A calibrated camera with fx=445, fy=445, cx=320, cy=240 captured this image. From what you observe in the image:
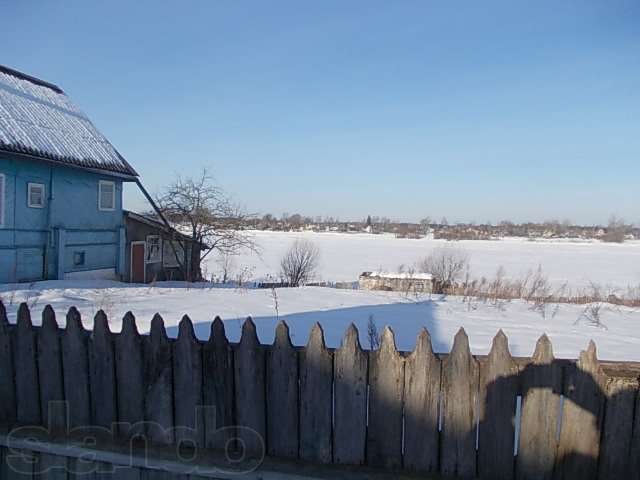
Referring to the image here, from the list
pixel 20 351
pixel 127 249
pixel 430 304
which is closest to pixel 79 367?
pixel 20 351

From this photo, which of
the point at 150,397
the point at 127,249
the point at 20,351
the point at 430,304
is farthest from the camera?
the point at 127,249

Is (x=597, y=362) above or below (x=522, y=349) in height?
above

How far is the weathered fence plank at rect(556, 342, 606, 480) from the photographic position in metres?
2.02

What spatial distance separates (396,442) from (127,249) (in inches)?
822

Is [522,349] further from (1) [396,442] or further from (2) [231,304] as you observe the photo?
(2) [231,304]

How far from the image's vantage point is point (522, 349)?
195 inches

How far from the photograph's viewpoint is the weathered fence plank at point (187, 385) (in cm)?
236

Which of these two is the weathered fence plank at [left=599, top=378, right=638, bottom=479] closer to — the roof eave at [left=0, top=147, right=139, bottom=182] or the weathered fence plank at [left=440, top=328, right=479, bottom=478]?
the weathered fence plank at [left=440, top=328, right=479, bottom=478]

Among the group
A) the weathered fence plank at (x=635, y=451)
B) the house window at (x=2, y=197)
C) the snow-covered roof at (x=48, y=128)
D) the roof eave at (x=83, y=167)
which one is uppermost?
the snow-covered roof at (x=48, y=128)

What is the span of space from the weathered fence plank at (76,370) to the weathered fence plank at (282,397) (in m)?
1.09

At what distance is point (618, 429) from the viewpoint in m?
2.03

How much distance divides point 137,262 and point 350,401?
21.4 metres

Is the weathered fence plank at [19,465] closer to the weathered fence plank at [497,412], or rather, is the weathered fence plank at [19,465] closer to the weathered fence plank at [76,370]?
the weathered fence plank at [76,370]

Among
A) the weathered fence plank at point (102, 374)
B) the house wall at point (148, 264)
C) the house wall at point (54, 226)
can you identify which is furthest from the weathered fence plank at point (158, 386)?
the house wall at point (148, 264)
